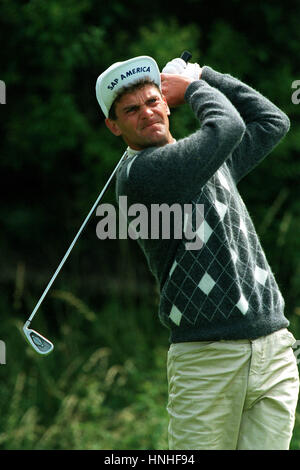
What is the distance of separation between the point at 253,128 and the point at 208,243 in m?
0.52

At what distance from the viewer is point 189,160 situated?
2.05 meters

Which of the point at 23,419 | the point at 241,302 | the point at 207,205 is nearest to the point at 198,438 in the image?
the point at 241,302

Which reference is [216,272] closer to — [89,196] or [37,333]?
[37,333]

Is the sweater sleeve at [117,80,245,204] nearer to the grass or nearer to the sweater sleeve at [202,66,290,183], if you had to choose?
the sweater sleeve at [202,66,290,183]

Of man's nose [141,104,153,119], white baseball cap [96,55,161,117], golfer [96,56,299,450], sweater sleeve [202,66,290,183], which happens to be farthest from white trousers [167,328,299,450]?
white baseball cap [96,55,161,117]

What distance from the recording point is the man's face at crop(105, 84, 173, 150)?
221cm

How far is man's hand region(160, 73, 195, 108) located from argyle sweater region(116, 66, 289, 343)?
0.16ft

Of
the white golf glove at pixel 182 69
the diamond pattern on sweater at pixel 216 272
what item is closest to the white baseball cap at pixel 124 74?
the white golf glove at pixel 182 69

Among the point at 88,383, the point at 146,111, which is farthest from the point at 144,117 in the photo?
the point at 88,383

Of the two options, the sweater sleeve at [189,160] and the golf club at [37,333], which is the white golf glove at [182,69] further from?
the sweater sleeve at [189,160]

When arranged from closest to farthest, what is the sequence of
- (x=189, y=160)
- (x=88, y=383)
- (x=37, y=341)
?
1. (x=189, y=160)
2. (x=37, y=341)
3. (x=88, y=383)

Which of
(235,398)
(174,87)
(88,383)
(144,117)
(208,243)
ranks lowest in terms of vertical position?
(88,383)

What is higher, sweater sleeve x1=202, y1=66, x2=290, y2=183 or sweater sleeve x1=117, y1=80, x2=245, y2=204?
sweater sleeve x1=202, y1=66, x2=290, y2=183
